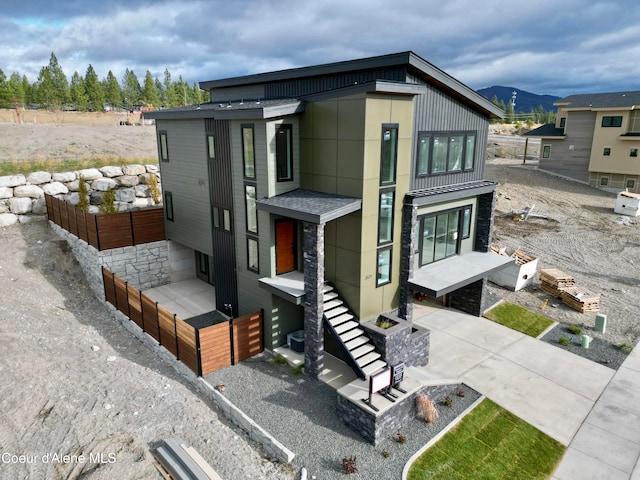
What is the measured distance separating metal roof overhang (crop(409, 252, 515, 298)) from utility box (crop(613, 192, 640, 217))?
2552cm

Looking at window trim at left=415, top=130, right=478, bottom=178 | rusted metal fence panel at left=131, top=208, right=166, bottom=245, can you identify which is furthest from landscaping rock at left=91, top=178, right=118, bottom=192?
window trim at left=415, top=130, right=478, bottom=178

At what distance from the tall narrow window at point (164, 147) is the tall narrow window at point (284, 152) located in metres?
8.56

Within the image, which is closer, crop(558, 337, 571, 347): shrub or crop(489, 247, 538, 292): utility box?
crop(558, 337, 571, 347): shrub

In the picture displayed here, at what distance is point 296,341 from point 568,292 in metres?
13.4

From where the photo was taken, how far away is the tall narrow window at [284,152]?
14.5m

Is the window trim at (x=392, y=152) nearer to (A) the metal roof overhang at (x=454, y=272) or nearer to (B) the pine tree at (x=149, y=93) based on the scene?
(A) the metal roof overhang at (x=454, y=272)

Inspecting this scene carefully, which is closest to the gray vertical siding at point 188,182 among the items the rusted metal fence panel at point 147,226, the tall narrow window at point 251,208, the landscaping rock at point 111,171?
the rusted metal fence panel at point 147,226

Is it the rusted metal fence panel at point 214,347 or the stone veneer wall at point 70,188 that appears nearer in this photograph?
the rusted metal fence panel at point 214,347

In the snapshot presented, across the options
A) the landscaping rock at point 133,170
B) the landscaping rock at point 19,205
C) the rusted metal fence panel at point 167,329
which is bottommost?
the rusted metal fence panel at point 167,329

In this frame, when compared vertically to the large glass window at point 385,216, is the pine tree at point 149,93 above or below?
above

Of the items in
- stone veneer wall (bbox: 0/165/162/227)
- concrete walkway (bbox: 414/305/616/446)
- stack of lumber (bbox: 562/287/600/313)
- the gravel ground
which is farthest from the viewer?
stone veneer wall (bbox: 0/165/162/227)

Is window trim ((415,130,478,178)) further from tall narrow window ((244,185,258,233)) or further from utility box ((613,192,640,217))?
utility box ((613,192,640,217))

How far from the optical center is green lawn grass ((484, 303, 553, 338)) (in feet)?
58.1

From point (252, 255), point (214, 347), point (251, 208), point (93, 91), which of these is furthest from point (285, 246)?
point (93, 91)
